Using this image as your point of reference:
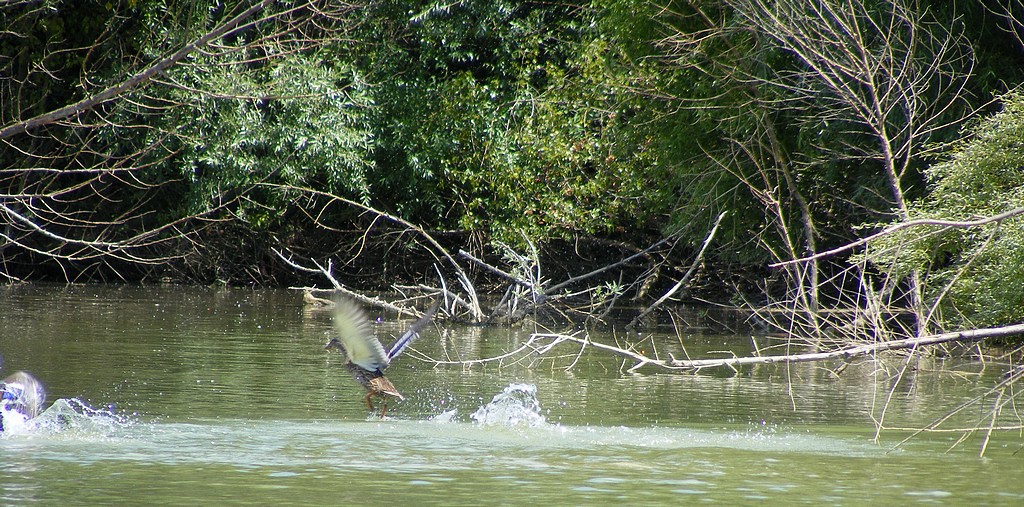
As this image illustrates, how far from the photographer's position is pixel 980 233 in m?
12.3

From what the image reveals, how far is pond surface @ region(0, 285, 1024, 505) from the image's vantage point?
634 centimetres

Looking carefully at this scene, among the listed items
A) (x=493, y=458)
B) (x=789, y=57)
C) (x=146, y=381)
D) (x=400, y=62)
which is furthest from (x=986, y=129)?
(x=400, y=62)

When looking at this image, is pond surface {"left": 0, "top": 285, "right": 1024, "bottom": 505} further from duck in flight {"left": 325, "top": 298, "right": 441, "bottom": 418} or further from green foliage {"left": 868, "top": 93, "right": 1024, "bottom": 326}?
green foliage {"left": 868, "top": 93, "right": 1024, "bottom": 326}

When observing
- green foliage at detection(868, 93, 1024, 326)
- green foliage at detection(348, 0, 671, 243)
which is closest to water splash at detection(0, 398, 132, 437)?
green foliage at detection(868, 93, 1024, 326)

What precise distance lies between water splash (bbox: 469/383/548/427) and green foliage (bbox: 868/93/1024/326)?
399cm

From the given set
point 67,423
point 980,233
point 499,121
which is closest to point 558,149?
point 499,121

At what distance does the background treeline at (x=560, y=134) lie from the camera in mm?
13258

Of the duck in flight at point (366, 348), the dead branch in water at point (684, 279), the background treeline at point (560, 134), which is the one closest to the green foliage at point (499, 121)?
the background treeline at point (560, 134)

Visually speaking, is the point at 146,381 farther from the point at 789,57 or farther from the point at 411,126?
the point at 411,126

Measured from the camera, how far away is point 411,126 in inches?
890

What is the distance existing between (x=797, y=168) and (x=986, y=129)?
3.77m

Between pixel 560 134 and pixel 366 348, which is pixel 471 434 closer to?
pixel 366 348

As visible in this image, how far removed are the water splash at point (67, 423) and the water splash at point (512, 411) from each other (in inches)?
95.7

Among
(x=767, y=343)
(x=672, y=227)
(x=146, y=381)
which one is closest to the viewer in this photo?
(x=146, y=381)
